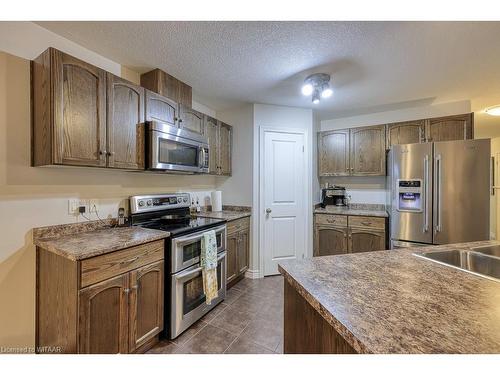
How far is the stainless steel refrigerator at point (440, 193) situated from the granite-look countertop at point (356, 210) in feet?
1.28

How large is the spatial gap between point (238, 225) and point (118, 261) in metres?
1.60

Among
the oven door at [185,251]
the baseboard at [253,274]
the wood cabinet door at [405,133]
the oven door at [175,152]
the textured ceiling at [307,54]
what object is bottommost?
the baseboard at [253,274]

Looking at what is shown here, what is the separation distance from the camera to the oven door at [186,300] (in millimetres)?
1858

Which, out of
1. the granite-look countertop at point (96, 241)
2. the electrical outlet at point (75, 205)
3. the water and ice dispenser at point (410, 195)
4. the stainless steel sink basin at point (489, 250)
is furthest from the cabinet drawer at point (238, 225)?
the stainless steel sink basin at point (489, 250)

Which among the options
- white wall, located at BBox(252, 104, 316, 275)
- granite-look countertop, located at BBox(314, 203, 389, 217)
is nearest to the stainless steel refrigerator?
granite-look countertop, located at BBox(314, 203, 389, 217)

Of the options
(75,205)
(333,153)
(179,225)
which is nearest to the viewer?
(75,205)

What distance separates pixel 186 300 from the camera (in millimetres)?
1982

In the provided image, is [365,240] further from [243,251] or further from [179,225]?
[179,225]

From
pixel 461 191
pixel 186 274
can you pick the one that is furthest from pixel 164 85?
pixel 461 191

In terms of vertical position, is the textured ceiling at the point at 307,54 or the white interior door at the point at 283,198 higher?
the textured ceiling at the point at 307,54

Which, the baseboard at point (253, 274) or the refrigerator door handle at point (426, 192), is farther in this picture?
the baseboard at point (253, 274)

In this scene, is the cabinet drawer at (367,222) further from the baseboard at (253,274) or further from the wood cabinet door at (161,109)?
the wood cabinet door at (161,109)

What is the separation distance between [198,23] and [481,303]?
6.86 ft

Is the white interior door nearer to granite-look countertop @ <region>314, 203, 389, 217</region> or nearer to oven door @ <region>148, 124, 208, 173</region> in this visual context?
granite-look countertop @ <region>314, 203, 389, 217</region>
